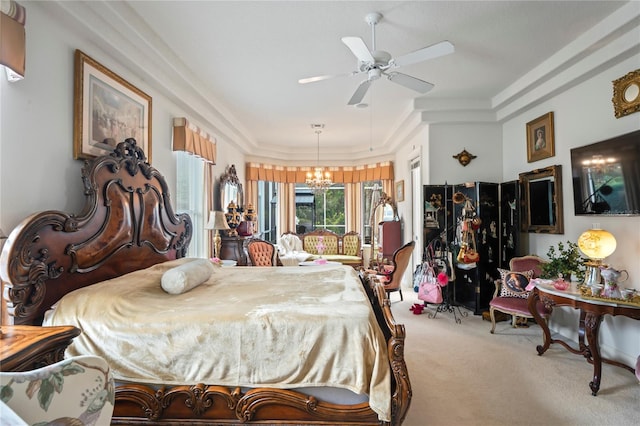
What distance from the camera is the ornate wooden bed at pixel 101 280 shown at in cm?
167

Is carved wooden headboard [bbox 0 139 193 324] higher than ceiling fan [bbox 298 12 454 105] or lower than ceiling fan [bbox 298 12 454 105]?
lower

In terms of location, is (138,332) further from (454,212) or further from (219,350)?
(454,212)

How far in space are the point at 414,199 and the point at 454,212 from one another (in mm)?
1503

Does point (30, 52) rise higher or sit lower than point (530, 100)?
lower

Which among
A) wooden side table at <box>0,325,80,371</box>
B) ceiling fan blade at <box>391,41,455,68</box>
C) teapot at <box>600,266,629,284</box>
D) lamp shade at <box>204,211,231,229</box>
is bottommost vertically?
wooden side table at <box>0,325,80,371</box>

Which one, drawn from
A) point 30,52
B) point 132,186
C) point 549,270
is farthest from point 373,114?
point 30,52

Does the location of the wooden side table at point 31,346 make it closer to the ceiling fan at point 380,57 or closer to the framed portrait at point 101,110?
the framed portrait at point 101,110

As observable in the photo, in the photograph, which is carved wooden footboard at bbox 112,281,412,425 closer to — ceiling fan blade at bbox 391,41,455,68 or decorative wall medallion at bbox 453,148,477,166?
ceiling fan blade at bbox 391,41,455,68

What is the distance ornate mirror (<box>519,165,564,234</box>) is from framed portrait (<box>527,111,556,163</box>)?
0.21 m

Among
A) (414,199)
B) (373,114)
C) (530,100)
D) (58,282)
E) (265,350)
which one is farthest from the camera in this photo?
(414,199)

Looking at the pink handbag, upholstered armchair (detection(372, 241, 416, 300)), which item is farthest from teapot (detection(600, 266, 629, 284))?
upholstered armchair (detection(372, 241, 416, 300))

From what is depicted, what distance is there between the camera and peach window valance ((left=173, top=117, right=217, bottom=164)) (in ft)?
12.2

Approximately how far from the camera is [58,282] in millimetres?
1948

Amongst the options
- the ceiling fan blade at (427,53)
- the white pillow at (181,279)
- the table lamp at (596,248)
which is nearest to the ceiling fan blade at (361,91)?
the ceiling fan blade at (427,53)
